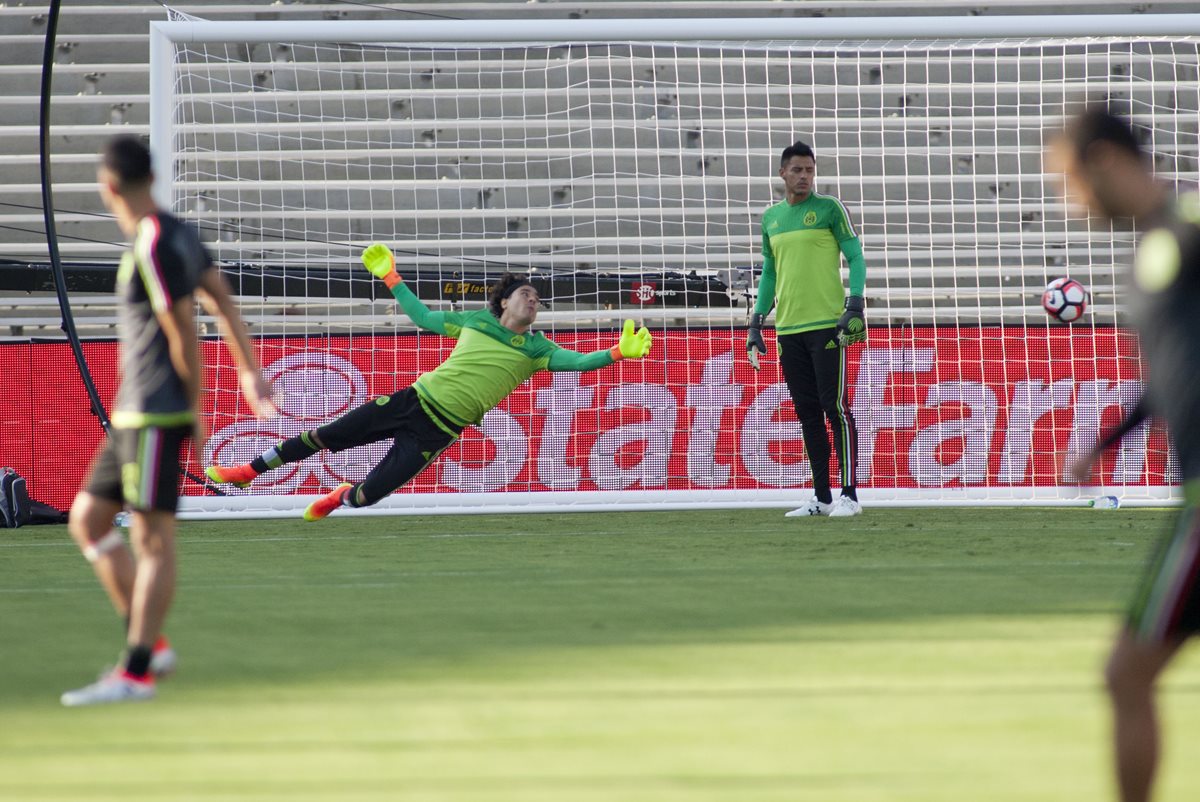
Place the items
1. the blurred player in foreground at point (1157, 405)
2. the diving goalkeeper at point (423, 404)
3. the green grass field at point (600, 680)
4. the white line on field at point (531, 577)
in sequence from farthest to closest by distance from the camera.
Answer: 1. the diving goalkeeper at point (423, 404)
2. the white line on field at point (531, 577)
3. the green grass field at point (600, 680)
4. the blurred player in foreground at point (1157, 405)

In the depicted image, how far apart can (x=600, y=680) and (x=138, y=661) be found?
1.08 m

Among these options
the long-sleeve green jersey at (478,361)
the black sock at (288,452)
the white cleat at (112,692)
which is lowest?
the white cleat at (112,692)

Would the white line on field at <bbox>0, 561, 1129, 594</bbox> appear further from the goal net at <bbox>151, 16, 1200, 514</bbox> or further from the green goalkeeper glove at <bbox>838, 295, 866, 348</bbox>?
the goal net at <bbox>151, 16, 1200, 514</bbox>

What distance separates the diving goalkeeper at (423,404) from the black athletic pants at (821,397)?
106 cm

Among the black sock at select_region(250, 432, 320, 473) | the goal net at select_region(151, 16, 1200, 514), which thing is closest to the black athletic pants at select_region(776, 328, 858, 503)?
the goal net at select_region(151, 16, 1200, 514)

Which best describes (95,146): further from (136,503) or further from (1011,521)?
(136,503)

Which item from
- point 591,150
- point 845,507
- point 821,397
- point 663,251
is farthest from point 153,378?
point 663,251

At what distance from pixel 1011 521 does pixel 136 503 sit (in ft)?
19.3

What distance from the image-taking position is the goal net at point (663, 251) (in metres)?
9.72

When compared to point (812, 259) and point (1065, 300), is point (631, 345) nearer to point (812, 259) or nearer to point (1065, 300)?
point (812, 259)

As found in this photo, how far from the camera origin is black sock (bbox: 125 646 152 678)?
3.39m

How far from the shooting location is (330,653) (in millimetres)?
3957

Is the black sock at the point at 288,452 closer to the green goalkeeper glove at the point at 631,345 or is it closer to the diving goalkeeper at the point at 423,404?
the diving goalkeeper at the point at 423,404

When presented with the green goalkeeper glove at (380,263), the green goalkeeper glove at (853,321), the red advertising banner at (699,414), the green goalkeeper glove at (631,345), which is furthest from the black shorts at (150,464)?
the red advertising banner at (699,414)
